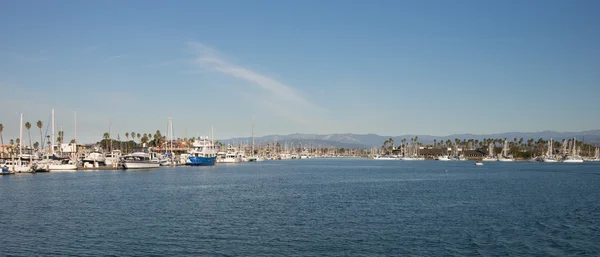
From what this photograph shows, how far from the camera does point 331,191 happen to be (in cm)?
6325

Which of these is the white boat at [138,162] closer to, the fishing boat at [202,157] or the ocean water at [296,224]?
the fishing boat at [202,157]

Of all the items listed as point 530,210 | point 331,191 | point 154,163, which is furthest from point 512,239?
point 154,163

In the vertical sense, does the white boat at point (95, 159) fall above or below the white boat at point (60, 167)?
above

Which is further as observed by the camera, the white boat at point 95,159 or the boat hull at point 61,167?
the white boat at point 95,159

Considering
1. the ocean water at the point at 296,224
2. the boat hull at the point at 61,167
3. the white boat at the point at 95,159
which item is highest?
the white boat at the point at 95,159

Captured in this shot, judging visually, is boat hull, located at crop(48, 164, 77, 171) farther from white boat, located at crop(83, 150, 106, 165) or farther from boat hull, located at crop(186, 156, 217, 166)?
boat hull, located at crop(186, 156, 217, 166)

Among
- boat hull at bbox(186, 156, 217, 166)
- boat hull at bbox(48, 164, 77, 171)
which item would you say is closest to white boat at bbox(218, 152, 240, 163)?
boat hull at bbox(186, 156, 217, 166)

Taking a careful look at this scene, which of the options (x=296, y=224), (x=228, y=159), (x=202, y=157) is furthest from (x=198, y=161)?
(x=296, y=224)

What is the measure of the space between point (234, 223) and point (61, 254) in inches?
488

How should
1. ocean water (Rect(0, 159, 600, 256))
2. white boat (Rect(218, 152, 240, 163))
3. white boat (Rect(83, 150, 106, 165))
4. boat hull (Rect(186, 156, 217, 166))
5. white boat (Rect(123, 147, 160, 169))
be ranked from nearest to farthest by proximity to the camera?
ocean water (Rect(0, 159, 600, 256)), white boat (Rect(123, 147, 160, 169)), white boat (Rect(83, 150, 106, 165)), boat hull (Rect(186, 156, 217, 166)), white boat (Rect(218, 152, 240, 163))

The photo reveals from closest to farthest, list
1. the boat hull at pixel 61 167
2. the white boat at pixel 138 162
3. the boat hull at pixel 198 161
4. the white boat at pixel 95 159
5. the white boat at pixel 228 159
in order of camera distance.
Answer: the boat hull at pixel 61 167 → the white boat at pixel 138 162 → the white boat at pixel 95 159 → the boat hull at pixel 198 161 → the white boat at pixel 228 159

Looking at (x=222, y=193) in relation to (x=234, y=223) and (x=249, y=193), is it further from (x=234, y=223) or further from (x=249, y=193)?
(x=234, y=223)

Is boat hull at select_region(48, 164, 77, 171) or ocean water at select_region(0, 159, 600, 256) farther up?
boat hull at select_region(48, 164, 77, 171)

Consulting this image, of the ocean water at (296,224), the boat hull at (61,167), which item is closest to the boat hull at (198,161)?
the boat hull at (61,167)
